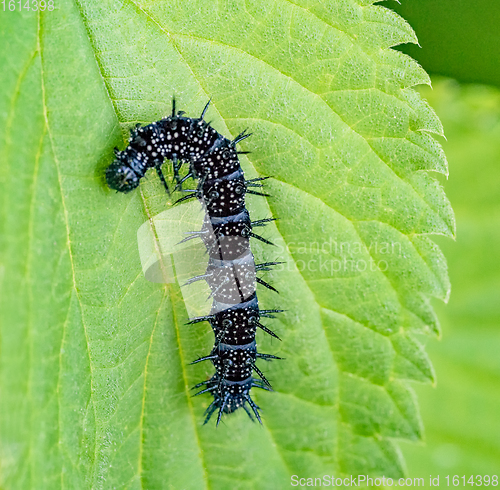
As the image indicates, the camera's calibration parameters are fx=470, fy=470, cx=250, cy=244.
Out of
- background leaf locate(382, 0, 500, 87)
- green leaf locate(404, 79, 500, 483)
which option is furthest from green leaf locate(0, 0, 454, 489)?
background leaf locate(382, 0, 500, 87)

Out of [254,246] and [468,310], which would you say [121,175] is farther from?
[468,310]

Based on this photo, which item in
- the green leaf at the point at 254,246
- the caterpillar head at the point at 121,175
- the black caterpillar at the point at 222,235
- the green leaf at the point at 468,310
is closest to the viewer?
the green leaf at the point at 254,246

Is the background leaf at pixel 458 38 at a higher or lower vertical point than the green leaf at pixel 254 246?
higher

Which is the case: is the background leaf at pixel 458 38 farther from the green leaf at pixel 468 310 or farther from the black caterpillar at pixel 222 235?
the black caterpillar at pixel 222 235

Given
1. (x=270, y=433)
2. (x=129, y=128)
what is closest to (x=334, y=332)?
(x=270, y=433)

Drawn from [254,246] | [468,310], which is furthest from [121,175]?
[468,310]

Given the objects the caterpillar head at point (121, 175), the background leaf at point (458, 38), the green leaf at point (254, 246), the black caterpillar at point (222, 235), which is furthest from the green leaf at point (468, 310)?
the caterpillar head at point (121, 175)
